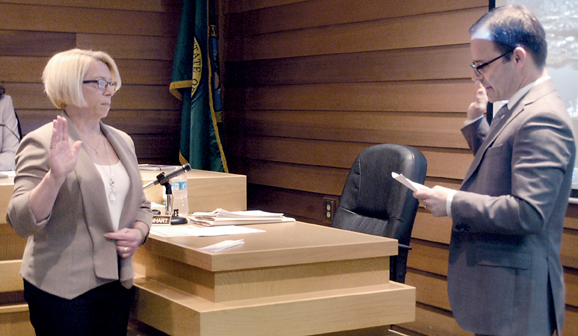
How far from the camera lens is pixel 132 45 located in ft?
14.7

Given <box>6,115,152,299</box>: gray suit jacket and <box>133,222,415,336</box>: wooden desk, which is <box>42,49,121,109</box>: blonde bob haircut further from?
<box>133,222,415,336</box>: wooden desk

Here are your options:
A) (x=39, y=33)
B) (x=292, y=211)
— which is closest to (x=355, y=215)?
(x=292, y=211)

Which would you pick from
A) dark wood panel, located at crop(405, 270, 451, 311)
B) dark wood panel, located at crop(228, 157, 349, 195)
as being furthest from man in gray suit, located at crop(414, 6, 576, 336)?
dark wood panel, located at crop(228, 157, 349, 195)

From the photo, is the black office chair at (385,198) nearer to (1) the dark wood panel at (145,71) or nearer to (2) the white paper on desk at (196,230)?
(2) the white paper on desk at (196,230)

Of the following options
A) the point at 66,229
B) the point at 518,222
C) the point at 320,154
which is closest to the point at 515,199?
the point at 518,222

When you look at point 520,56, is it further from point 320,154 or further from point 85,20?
point 85,20

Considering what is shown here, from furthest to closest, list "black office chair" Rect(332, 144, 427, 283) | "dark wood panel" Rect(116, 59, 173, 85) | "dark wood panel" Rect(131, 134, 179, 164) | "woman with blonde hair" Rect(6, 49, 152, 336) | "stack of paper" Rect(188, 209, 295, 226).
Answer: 1. "dark wood panel" Rect(131, 134, 179, 164)
2. "dark wood panel" Rect(116, 59, 173, 85)
3. "black office chair" Rect(332, 144, 427, 283)
4. "stack of paper" Rect(188, 209, 295, 226)
5. "woman with blonde hair" Rect(6, 49, 152, 336)

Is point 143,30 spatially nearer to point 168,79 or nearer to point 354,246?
point 168,79

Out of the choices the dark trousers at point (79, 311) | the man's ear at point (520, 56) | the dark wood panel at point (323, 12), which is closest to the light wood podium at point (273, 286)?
the dark trousers at point (79, 311)

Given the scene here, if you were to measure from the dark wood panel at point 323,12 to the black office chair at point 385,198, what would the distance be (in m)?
0.88

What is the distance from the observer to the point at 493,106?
2994mm

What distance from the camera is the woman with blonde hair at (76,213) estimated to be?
1.75 metres

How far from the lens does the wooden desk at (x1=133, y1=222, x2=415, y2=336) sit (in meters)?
1.82

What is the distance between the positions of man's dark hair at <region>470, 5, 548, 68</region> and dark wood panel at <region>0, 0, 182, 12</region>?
3257mm
